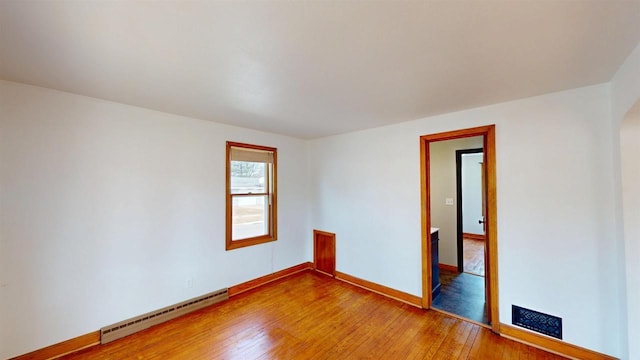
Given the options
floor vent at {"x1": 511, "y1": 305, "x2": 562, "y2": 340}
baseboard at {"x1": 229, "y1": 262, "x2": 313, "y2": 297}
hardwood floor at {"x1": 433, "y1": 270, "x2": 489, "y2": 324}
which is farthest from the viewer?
baseboard at {"x1": 229, "y1": 262, "x2": 313, "y2": 297}

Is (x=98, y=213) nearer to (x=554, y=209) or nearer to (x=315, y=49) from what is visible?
(x=315, y=49)

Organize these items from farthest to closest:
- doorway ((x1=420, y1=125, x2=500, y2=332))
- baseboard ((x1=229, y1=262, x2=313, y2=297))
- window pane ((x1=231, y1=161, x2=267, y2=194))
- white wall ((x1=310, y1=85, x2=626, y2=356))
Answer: window pane ((x1=231, y1=161, x2=267, y2=194))
baseboard ((x1=229, y1=262, x2=313, y2=297))
doorway ((x1=420, y1=125, x2=500, y2=332))
white wall ((x1=310, y1=85, x2=626, y2=356))

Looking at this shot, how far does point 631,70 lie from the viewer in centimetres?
163

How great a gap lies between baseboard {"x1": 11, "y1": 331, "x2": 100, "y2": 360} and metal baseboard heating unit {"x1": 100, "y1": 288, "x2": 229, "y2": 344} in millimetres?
69

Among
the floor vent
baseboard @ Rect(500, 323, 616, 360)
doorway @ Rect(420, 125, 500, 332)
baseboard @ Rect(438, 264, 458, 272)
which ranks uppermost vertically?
doorway @ Rect(420, 125, 500, 332)

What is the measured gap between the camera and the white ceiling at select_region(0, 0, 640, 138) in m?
1.21

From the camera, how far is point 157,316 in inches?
109

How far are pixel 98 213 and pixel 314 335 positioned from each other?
8.37ft

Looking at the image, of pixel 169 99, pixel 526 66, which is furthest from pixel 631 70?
pixel 169 99

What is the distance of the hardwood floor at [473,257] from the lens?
452 cm

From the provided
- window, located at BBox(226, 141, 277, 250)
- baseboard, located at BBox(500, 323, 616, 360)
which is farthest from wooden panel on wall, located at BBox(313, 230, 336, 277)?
baseboard, located at BBox(500, 323, 616, 360)

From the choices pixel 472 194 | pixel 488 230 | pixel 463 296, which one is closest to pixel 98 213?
pixel 488 230

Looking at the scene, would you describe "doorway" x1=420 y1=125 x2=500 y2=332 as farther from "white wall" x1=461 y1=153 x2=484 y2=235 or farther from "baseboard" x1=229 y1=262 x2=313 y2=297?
"white wall" x1=461 y1=153 x2=484 y2=235

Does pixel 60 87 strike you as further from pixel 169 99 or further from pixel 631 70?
pixel 631 70
